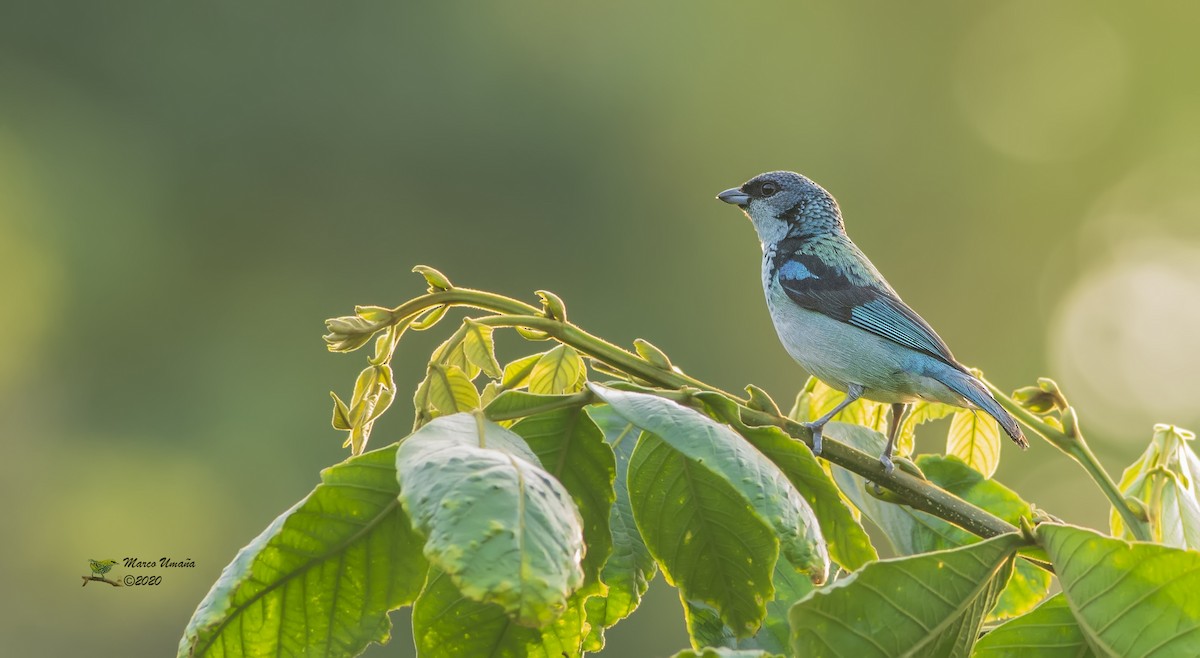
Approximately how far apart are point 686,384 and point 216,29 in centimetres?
2220

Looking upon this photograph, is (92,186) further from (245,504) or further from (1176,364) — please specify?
(1176,364)

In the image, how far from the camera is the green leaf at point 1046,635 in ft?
5.01

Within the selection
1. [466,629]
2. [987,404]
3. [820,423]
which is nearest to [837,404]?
[987,404]

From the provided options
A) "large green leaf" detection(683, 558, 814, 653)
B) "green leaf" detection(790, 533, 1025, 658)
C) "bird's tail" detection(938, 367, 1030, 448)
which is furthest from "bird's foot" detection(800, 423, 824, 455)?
"bird's tail" detection(938, 367, 1030, 448)

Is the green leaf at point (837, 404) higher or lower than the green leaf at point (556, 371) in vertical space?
lower

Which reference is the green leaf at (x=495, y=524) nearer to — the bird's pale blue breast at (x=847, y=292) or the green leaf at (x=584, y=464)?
the green leaf at (x=584, y=464)

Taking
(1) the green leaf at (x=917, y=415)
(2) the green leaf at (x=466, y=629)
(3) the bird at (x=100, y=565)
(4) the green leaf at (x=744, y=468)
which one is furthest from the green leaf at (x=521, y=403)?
(3) the bird at (x=100, y=565)

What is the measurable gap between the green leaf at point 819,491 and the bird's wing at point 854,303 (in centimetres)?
246

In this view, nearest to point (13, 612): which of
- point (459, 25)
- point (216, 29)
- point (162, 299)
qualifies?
point (162, 299)

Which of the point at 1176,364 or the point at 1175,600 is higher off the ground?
the point at 1175,600

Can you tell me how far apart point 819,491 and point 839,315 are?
289 centimetres

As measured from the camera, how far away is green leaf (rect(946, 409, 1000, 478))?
2834 mm

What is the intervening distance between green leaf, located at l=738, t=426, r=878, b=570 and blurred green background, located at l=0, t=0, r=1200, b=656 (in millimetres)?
15893

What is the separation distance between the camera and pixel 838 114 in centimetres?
2369
